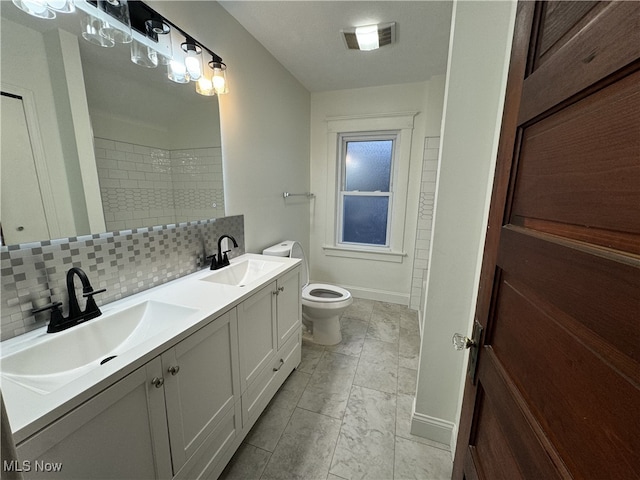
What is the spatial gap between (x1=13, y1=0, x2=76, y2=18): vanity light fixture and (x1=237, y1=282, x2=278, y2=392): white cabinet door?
49.7 inches

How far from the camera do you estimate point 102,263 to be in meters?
1.08

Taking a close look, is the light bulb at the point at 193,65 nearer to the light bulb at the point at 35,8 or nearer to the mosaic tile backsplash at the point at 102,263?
the light bulb at the point at 35,8

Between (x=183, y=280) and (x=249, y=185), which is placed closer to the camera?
(x=183, y=280)

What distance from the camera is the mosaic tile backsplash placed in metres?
0.84

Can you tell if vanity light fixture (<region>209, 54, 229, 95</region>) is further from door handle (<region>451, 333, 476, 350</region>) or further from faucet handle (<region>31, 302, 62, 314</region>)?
door handle (<region>451, 333, 476, 350</region>)

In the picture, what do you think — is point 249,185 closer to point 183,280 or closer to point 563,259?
point 183,280

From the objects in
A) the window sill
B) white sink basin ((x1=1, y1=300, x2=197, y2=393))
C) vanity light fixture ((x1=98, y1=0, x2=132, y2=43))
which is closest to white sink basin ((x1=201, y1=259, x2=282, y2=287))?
white sink basin ((x1=1, y1=300, x2=197, y2=393))

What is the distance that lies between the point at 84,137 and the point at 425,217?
265cm

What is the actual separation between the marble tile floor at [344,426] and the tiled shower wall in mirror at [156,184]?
4.27ft

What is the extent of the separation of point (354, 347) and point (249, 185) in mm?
1631

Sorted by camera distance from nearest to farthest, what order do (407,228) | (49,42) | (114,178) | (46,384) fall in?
1. (46,384)
2. (49,42)
3. (114,178)
4. (407,228)

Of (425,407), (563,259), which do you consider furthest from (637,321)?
(425,407)

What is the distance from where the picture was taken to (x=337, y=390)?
1741 mm

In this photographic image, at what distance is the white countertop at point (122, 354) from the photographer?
564 mm
